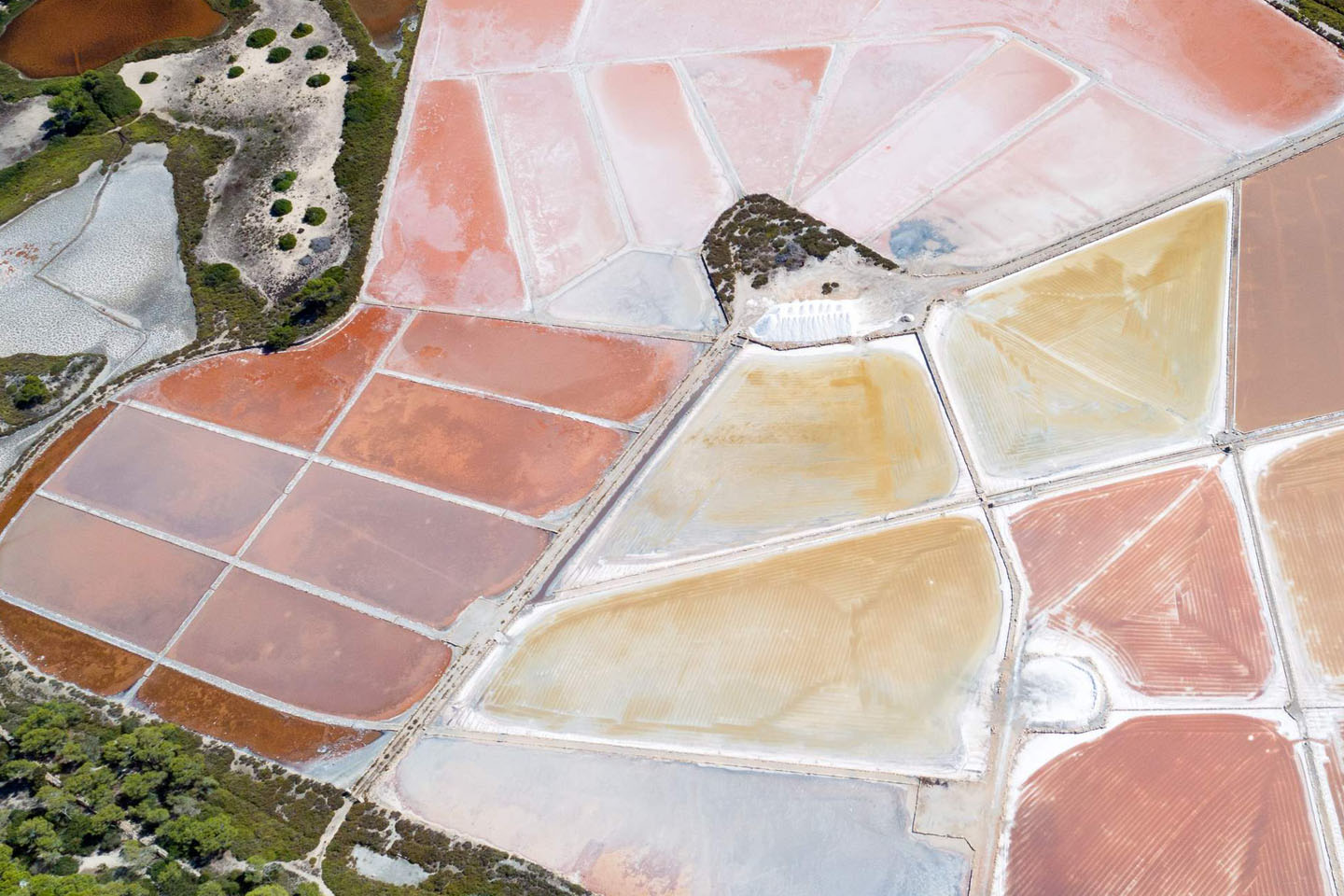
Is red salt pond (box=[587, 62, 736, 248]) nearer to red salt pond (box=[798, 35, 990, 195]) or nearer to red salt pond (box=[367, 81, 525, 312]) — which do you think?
red salt pond (box=[798, 35, 990, 195])

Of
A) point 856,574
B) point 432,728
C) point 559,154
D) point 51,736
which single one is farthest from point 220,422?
point 856,574

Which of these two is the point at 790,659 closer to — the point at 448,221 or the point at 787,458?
the point at 787,458

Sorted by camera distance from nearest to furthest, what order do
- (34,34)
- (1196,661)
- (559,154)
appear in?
1. (1196,661)
2. (559,154)
3. (34,34)

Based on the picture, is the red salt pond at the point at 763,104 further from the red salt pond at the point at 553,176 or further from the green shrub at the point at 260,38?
the green shrub at the point at 260,38

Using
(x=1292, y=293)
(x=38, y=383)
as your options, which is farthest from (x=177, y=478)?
(x=1292, y=293)

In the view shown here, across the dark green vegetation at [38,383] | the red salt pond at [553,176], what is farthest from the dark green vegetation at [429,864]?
the dark green vegetation at [38,383]

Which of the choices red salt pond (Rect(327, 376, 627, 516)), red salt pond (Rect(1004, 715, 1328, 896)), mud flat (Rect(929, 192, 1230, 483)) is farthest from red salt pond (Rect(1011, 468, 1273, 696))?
red salt pond (Rect(327, 376, 627, 516))

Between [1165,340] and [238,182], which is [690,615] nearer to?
[1165,340]
